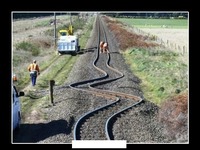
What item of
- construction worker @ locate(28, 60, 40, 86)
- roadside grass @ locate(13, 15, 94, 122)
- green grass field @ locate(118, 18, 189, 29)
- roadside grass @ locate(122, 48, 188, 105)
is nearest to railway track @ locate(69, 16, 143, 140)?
roadside grass @ locate(13, 15, 94, 122)

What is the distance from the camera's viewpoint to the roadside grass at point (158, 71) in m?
17.4

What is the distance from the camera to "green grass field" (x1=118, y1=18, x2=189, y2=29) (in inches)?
670

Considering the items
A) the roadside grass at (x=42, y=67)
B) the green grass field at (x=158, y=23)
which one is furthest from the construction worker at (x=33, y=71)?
the green grass field at (x=158, y=23)

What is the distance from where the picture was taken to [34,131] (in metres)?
16.8

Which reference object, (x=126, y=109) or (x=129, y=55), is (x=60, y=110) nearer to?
(x=126, y=109)

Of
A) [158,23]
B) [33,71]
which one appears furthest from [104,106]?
[158,23]

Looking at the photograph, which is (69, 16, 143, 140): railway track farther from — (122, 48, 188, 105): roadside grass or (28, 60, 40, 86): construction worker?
(28, 60, 40, 86): construction worker

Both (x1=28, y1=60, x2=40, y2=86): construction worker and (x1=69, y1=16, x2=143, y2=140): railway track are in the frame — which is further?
(x1=28, y1=60, x2=40, y2=86): construction worker

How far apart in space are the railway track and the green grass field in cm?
91

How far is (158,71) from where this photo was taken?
18.5m

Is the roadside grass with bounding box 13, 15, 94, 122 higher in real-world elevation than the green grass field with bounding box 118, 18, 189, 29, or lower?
lower

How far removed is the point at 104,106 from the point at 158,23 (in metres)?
2.80

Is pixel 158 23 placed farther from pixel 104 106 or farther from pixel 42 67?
pixel 42 67

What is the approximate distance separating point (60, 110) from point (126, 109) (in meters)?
1.77
